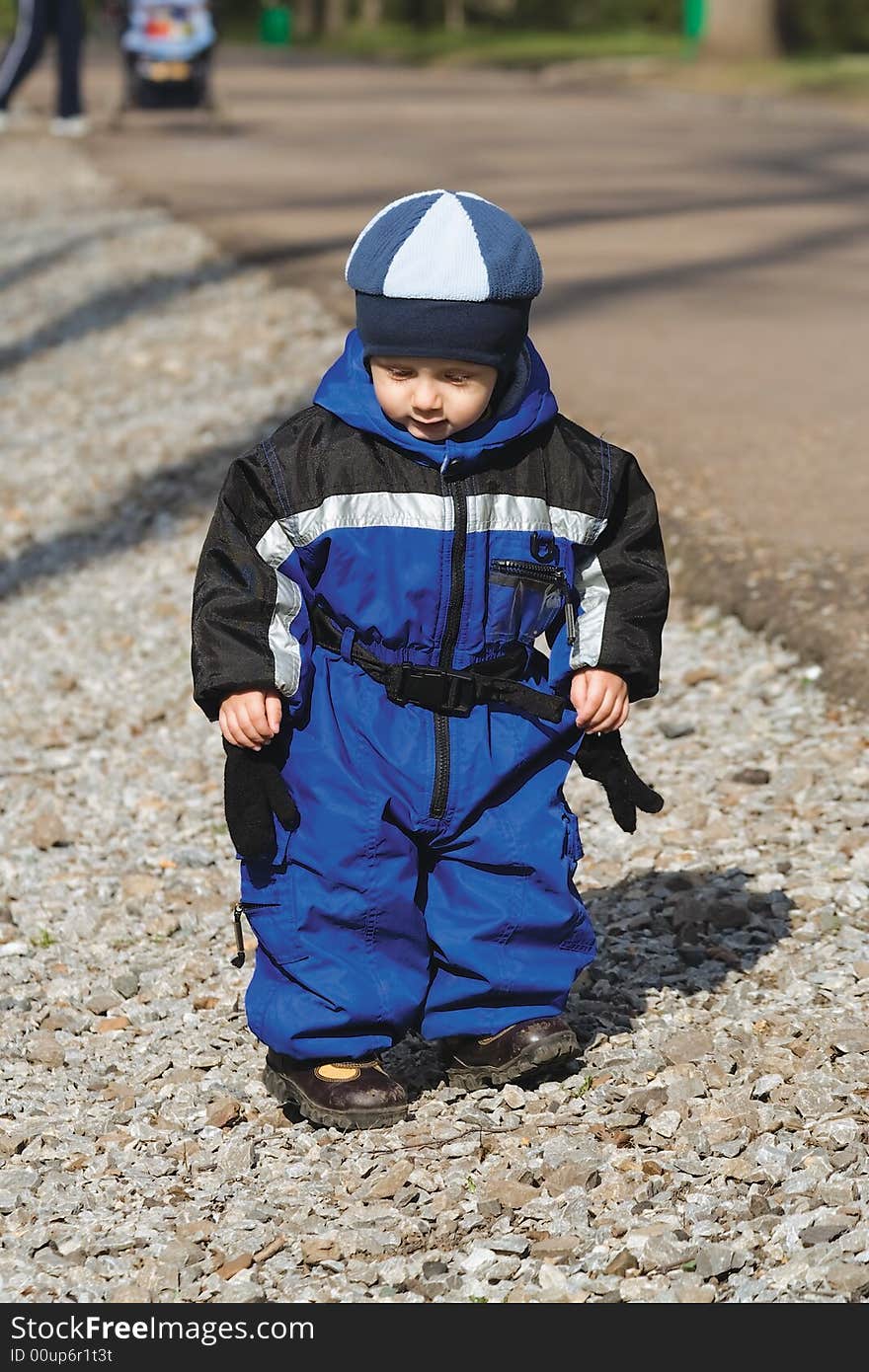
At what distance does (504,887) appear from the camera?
131 inches

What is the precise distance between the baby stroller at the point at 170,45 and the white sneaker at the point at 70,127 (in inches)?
28.4

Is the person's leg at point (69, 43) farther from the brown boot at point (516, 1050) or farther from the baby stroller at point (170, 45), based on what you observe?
the brown boot at point (516, 1050)

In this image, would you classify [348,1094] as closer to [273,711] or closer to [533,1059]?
[533,1059]

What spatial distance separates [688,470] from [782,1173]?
13.7ft

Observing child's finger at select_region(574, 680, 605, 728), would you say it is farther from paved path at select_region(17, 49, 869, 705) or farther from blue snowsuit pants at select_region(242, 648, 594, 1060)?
paved path at select_region(17, 49, 869, 705)

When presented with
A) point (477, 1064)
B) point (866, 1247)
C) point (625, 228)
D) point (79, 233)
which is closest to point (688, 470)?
point (477, 1064)

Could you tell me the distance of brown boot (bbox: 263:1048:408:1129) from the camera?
3379mm

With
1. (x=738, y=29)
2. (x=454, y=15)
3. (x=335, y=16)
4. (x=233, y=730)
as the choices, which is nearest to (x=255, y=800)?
(x=233, y=730)

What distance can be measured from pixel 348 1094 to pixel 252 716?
690mm

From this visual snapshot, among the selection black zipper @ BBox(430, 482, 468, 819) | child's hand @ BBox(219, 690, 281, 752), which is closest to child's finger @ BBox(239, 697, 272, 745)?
child's hand @ BBox(219, 690, 281, 752)

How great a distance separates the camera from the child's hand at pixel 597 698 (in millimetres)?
3262

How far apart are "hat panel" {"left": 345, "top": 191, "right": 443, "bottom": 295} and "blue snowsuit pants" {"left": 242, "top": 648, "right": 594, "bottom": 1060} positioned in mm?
597
